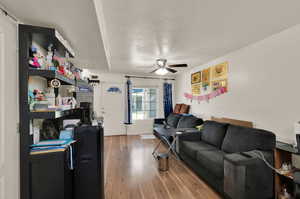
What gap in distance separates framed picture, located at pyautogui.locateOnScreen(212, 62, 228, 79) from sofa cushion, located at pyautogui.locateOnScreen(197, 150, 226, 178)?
1.85 meters

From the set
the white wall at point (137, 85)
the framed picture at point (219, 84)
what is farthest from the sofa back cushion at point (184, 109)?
the framed picture at point (219, 84)

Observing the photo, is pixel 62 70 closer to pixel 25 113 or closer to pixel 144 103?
pixel 25 113

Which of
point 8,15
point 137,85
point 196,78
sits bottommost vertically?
point 137,85

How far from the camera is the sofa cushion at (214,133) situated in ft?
9.44

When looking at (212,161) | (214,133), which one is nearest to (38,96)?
(212,161)

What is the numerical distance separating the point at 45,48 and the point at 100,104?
3.76m

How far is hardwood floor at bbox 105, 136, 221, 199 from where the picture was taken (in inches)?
81.9

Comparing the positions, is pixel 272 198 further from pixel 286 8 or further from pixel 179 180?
pixel 286 8

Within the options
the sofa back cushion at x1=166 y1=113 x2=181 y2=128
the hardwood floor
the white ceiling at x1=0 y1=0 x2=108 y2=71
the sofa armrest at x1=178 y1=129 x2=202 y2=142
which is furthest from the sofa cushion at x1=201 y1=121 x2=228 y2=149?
the white ceiling at x1=0 y1=0 x2=108 y2=71

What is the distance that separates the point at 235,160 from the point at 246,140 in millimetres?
774

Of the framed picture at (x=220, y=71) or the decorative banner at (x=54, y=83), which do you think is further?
the framed picture at (x=220, y=71)

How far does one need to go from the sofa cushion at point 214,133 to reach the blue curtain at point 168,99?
8.78ft

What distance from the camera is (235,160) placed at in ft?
5.77

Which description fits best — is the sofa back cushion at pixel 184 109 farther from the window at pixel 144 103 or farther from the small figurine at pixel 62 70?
the small figurine at pixel 62 70
